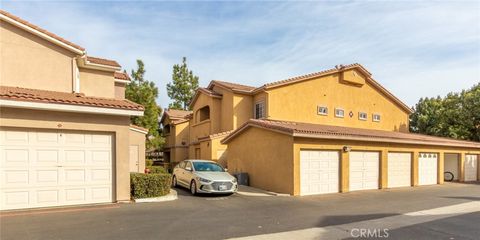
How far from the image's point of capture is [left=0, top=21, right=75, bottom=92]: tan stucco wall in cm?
1273

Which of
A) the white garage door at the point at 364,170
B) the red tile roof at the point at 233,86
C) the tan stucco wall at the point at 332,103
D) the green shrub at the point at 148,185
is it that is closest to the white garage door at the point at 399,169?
the white garage door at the point at 364,170

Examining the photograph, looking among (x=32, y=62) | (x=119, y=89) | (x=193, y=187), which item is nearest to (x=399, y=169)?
(x=193, y=187)

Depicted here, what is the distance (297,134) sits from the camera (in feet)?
48.8

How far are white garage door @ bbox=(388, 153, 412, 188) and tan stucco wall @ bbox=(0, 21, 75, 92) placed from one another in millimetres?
17087

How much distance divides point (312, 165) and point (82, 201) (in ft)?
32.6

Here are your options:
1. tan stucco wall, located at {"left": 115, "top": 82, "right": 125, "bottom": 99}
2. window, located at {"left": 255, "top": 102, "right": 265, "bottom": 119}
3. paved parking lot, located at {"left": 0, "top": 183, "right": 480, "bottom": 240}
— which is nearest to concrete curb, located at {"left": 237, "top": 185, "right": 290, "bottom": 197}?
paved parking lot, located at {"left": 0, "top": 183, "right": 480, "bottom": 240}

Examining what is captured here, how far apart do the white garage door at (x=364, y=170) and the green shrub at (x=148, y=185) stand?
958 cm

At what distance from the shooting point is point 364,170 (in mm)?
17750

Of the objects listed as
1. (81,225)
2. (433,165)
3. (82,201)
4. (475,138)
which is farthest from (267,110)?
(475,138)

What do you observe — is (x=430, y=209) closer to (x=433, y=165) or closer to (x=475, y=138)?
(x=433, y=165)

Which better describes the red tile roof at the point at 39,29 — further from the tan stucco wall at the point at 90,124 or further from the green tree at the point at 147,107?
the green tree at the point at 147,107

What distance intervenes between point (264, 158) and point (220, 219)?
7.60 meters

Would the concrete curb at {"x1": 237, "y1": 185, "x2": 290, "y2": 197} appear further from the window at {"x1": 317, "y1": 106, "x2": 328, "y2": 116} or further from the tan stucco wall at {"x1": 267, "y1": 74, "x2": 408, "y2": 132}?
the window at {"x1": 317, "y1": 106, "x2": 328, "y2": 116}

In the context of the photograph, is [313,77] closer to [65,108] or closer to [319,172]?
[319,172]
